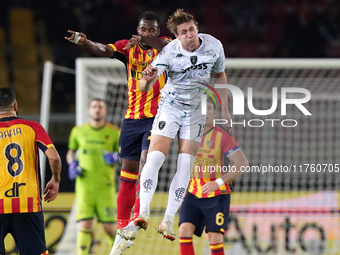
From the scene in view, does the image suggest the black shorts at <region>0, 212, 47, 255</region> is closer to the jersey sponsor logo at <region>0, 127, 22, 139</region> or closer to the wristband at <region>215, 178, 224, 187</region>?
the jersey sponsor logo at <region>0, 127, 22, 139</region>

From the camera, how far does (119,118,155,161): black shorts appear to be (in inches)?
187

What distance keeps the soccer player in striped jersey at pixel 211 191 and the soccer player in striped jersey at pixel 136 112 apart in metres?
1.05

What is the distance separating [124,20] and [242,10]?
11.2 ft

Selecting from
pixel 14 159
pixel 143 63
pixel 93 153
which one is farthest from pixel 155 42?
pixel 93 153

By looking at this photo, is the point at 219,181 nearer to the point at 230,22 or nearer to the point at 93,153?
the point at 93,153

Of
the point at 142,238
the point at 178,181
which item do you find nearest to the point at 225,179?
the point at 178,181

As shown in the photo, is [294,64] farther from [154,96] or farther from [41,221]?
[41,221]

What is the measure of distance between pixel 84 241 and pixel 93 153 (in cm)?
136

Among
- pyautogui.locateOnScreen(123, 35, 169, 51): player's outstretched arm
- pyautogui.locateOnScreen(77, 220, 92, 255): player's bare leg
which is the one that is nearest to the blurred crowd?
pyautogui.locateOnScreen(77, 220, 92, 255): player's bare leg

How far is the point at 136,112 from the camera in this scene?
480cm

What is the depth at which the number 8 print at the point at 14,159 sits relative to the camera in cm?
439

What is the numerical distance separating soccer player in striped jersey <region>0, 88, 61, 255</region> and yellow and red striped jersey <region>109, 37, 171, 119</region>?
936 millimetres

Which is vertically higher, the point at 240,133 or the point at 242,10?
the point at 242,10

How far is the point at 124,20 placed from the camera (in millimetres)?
13469
